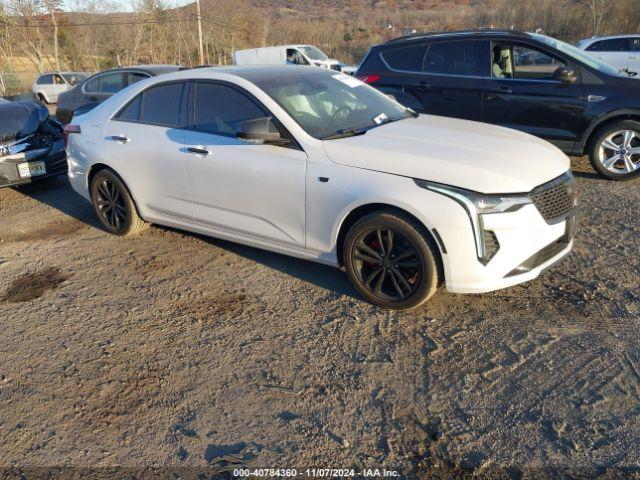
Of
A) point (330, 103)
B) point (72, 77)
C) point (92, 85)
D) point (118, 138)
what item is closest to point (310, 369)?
point (330, 103)

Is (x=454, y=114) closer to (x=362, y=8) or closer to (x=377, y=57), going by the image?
(x=377, y=57)

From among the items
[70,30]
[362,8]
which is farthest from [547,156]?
[362,8]

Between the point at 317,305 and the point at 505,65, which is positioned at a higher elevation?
the point at 505,65

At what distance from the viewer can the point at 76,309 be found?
3986 millimetres

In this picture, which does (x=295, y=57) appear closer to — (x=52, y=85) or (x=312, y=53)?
(x=312, y=53)

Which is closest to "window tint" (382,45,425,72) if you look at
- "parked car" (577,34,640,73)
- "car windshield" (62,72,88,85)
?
"parked car" (577,34,640,73)

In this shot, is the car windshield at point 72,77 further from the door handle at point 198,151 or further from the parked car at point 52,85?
the door handle at point 198,151

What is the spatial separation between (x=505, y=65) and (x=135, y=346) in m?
5.67

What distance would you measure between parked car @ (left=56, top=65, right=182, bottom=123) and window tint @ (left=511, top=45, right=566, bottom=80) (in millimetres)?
5773

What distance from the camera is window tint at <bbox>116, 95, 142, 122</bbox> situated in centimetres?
492

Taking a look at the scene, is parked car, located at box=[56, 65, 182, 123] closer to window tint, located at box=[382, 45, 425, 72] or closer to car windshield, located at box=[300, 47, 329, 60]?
window tint, located at box=[382, 45, 425, 72]

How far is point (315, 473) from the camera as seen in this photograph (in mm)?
2396

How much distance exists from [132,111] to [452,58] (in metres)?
4.22

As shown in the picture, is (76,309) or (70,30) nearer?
(76,309)
